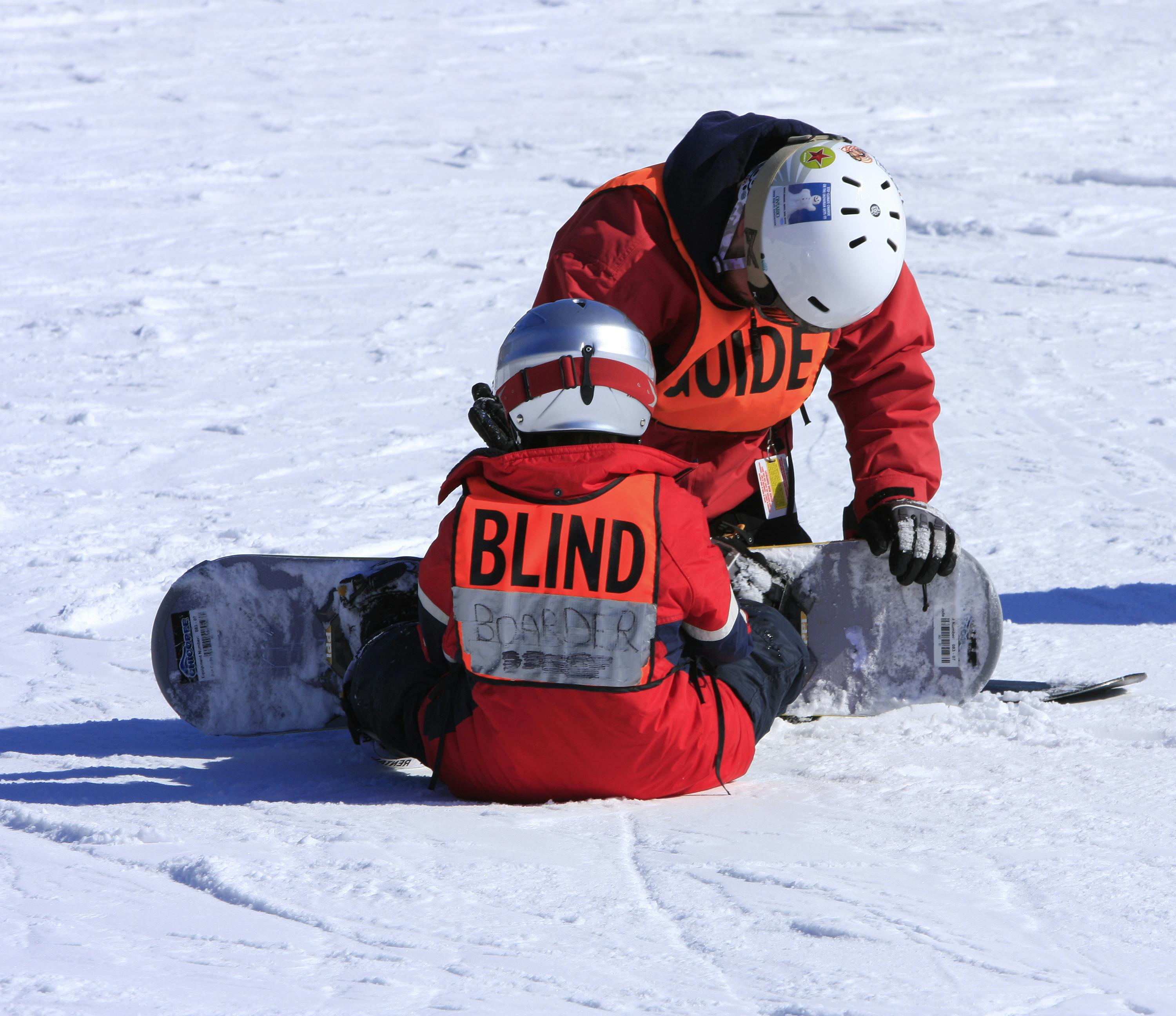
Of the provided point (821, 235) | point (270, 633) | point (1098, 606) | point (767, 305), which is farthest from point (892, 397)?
point (270, 633)

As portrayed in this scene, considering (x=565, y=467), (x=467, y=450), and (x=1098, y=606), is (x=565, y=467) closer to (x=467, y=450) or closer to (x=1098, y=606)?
(x=1098, y=606)

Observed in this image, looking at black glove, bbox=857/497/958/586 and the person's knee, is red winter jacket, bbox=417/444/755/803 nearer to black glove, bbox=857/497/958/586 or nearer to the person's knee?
the person's knee

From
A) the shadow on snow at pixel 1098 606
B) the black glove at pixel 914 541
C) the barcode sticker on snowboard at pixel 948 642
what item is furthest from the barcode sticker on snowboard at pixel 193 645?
the shadow on snow at pixel 1098 606

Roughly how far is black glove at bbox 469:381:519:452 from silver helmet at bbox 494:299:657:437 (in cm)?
3

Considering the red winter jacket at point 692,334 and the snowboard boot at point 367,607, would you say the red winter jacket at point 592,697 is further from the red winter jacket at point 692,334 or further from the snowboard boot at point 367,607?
the red winter jacket at point 692,334

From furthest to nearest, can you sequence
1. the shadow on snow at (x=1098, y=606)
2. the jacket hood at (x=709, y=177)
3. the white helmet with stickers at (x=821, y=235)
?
the shadow on snow at (x=1098, y=606), the jacket hood at (x=709, y=177), the white helmet with stickers at (x=821, y=235)

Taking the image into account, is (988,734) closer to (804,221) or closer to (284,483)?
(804,221)

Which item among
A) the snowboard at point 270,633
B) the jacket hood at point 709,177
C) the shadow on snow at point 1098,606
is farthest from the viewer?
the shadow on snow at point 1098,606

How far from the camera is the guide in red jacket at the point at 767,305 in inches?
131

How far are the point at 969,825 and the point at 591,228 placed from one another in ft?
5.85

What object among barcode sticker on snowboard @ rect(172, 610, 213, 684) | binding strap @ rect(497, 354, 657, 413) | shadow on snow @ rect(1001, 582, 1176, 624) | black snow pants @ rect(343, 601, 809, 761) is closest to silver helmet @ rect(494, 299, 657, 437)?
binding strap @ rect(497, 354, 657, 413)

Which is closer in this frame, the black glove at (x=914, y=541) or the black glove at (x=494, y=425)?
the black glove at (x=494, y=425)

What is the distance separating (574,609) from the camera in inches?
111

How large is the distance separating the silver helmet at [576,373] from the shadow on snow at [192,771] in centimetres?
93
